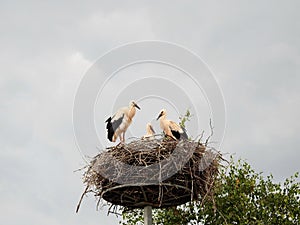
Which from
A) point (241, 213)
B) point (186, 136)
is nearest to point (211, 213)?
point (241, 213)

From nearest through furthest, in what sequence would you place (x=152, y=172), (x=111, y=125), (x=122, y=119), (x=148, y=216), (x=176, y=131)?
1. (x=152, y=172)
2. (x=148, y=216)
3. (x=176, y=131)
4. (x=122, y=119)
5. (x=111, y=125)

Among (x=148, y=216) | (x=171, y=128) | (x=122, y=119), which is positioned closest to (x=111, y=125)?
(x=122, y=119)

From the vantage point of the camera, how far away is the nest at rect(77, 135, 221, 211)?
5.99m

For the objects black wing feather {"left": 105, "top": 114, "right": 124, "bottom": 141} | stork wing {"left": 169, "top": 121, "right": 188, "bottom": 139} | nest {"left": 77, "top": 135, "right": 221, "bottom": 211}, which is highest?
black wing feather {"left": 105, "top": 114, "right": 124, "bottom": 141}

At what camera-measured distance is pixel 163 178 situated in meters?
5.95

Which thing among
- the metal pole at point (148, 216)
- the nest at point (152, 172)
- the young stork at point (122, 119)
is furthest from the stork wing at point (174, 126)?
the metal pole at point (148, 216)

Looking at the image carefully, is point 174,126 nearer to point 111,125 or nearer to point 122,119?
point 122,119

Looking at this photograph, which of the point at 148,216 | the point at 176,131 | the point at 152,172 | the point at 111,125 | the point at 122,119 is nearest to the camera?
the point at 152,172

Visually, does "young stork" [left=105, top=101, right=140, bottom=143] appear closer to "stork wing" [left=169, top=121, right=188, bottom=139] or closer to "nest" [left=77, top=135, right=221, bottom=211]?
"stork wing" [left=169, top=121, right=188, bottom=139]

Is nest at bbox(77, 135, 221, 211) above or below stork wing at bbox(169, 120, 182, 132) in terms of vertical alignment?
below

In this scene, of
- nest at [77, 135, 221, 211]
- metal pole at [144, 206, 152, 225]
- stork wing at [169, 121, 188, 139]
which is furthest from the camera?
stork wing at [169, 121, 188, 139]

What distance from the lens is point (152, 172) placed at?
5.98 meters

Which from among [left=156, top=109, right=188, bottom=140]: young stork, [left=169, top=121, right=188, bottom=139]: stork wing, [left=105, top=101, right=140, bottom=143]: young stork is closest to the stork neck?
[left=105, top=101, right=140, bottom=143]: young stork

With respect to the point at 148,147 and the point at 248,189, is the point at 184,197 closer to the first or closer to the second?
the point at 148,147
